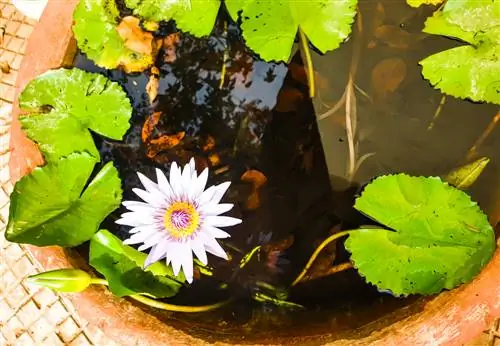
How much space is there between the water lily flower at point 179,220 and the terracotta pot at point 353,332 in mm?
77

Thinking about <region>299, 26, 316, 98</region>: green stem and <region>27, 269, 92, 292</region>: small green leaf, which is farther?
<region>299, 26, 316, 98</region>: green stem

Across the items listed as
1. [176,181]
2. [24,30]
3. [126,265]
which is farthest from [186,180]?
[24,30]

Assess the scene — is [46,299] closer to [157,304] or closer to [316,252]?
[157,304]

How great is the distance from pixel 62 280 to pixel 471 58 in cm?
68

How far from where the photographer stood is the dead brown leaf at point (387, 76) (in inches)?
40.4

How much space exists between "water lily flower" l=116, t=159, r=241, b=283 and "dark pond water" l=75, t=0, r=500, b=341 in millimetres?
155

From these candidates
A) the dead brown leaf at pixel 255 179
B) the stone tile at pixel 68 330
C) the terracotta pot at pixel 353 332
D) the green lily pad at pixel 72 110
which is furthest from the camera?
the stone tile at pixel 68 330

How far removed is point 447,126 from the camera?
99cm

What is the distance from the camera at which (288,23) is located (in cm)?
97

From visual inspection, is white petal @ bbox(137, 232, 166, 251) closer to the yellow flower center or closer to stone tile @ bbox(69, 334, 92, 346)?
the yellow flower center

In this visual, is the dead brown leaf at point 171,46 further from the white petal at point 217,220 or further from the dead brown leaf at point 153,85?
the white petal at point 217,220

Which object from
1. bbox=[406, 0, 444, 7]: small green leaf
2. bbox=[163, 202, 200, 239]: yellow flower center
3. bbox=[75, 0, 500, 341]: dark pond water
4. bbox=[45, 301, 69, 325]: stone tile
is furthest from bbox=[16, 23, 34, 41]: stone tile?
bbox=[406, 0, 444, 7]: small green leaf

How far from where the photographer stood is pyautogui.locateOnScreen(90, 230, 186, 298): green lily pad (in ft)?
2.79

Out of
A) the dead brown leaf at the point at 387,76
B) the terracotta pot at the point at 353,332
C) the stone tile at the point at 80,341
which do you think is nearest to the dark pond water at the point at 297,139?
the dead brown leaf at the point at 387,76
